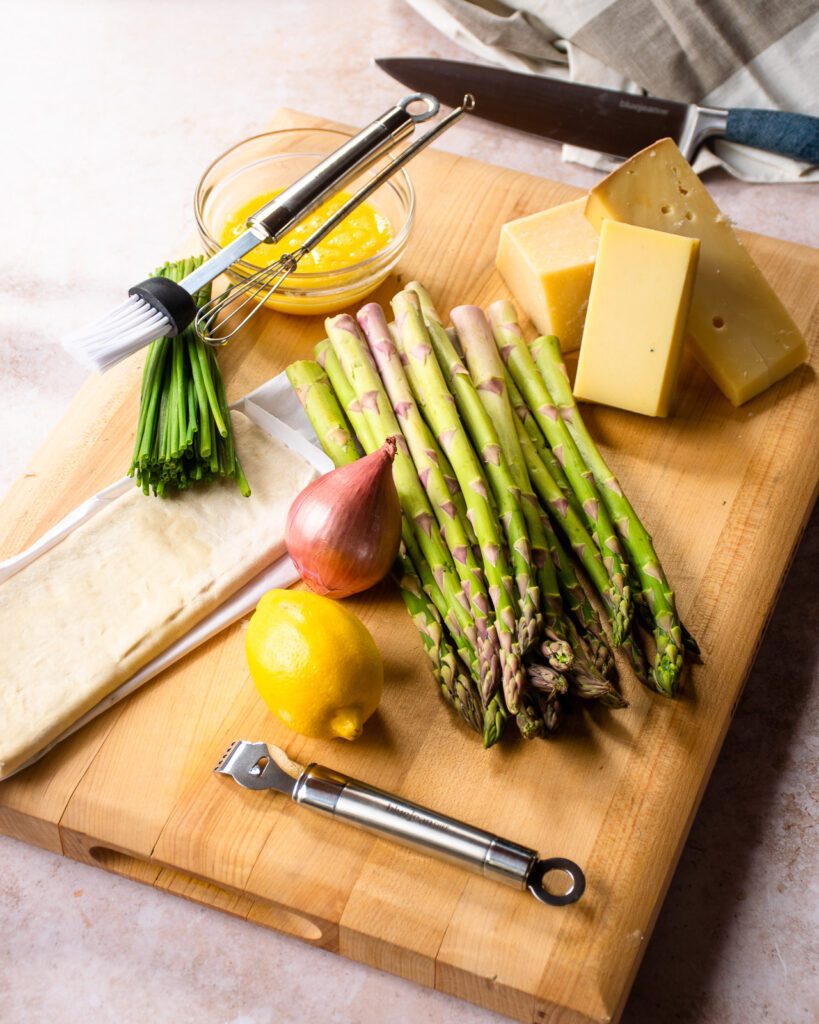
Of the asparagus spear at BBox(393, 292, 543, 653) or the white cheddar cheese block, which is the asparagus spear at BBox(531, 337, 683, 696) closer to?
the asparagus spear at BBox(393, 292, 543, 653)

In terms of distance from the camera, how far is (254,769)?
1.83 m

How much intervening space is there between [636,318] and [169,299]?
913mm

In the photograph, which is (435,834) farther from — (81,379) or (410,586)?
(81,379)

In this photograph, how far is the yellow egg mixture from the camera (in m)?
2.40

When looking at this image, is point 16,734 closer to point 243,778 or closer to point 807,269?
point 243,778

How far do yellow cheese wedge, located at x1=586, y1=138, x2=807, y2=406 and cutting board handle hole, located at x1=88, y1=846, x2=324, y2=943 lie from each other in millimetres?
1345

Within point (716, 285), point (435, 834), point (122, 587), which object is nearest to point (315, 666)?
point (435, 834)

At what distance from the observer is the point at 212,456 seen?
6.92 feet

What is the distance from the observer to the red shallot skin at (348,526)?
1.93 m

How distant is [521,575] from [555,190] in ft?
3.82

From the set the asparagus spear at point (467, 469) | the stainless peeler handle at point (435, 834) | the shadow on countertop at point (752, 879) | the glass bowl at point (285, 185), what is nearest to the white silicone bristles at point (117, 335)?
the glass bowl at point (285, 185)

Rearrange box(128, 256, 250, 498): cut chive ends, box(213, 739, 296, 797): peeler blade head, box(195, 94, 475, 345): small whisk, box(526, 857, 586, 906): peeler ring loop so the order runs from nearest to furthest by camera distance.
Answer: box(526, 857, 586, 906): peeler ring loop → box(213, 739, 296, 797): peeler blade head → box(128, 256, 250, 498): cut chive ends → box(195, 94, 475, 345): small whisk

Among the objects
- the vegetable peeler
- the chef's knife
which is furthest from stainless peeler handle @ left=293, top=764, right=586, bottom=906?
the chef's knife

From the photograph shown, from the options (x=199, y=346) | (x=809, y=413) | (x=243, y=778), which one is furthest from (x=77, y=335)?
(x=809, y=413)
